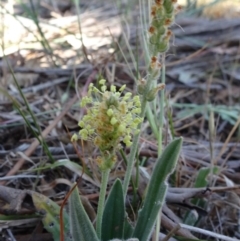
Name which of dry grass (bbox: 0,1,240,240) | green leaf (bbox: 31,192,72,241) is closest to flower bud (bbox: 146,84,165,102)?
dry grass (bbox: 0,1,240,240)

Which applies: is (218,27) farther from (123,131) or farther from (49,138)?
(123,131)

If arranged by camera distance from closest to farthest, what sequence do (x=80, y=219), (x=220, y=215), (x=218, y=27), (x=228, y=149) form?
A: (x=80, y=219), (x=220, y=215), (x=228, y=149), (x=218, y=27)

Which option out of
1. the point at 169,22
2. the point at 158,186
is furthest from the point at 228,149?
Result: the point at 169,22

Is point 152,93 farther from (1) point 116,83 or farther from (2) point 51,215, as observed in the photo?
(1) point 116,83

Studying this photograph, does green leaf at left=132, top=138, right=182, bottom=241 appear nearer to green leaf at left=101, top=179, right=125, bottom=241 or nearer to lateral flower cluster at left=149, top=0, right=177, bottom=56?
green leaf at left=101, top=179, right=125, bottom=241

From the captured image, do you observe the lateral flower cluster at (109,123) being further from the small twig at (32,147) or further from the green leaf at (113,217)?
the small twig at (32,147)

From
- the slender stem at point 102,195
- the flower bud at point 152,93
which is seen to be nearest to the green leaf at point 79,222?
the slender stem at point 102,195

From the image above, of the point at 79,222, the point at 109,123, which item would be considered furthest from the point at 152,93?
the point at 79,222
